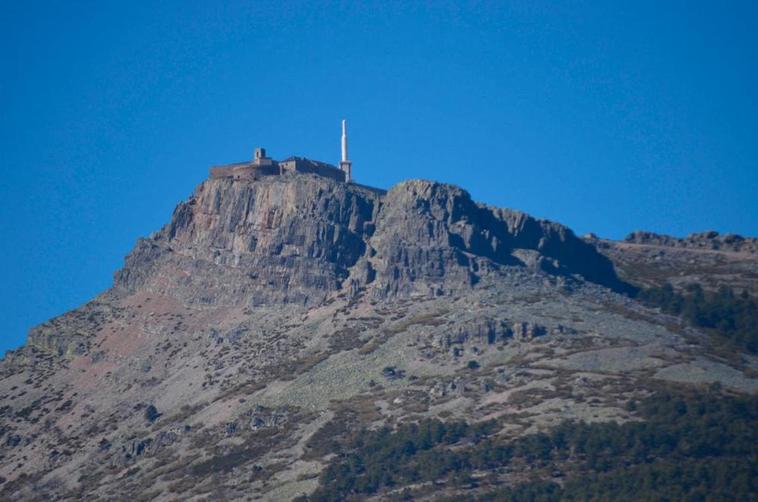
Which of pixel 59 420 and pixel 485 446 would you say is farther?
pixel 59 420

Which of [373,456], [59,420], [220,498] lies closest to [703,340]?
[373,456]

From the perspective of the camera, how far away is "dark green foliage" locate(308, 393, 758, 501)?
153875 mm

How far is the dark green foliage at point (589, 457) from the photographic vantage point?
15388cm

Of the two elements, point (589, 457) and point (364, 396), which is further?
point (364, 396)

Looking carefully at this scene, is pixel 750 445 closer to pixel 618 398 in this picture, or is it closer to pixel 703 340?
pixel 618 398

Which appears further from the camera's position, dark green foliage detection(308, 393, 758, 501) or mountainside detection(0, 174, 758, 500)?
mountainside detection(0, 174, 758, 500)

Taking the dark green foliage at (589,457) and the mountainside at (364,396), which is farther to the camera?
the mountainside at (364,396)

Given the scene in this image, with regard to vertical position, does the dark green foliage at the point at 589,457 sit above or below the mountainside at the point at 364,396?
below

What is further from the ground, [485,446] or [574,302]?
[574,302]

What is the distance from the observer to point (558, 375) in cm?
17625

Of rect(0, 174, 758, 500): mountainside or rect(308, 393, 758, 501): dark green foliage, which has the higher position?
rect(0, 174, 758, 500): mountainside

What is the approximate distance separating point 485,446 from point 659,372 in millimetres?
23744

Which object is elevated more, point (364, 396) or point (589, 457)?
point (364, 396)

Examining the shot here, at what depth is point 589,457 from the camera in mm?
159500
